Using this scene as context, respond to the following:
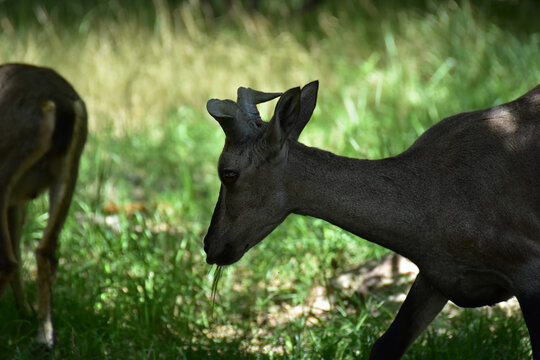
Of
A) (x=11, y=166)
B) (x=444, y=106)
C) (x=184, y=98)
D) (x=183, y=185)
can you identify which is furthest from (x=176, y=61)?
(x=11, y=166)

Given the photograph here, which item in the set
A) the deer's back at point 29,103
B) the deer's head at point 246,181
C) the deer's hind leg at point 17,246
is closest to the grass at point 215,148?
the deer's hind leg at point 17,246

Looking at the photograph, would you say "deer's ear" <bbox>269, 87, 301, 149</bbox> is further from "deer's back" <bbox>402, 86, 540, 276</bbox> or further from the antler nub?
"deer's back" <bbox>402, 86, 540, 276</bbox>

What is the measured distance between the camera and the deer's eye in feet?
10.3

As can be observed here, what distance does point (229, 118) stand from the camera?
307 cm

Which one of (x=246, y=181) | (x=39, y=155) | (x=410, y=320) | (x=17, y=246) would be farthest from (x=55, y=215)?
(x=410, y=320)

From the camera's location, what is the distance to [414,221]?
123 inches

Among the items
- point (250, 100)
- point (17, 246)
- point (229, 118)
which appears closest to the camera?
point (229, 118)

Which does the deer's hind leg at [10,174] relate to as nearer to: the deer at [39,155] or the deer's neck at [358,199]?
the deer at [39,155]

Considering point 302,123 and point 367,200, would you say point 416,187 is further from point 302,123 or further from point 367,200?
point 302,123

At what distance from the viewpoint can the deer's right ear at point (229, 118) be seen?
3.05 m

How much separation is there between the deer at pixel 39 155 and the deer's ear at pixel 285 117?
60.3 inches

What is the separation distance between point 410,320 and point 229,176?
0.96 m

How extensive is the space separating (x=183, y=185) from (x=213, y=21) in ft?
13.9

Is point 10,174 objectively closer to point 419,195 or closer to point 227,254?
point 227,254
